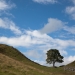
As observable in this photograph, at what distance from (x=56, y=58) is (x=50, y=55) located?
3723 mm

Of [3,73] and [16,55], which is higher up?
[16,55]

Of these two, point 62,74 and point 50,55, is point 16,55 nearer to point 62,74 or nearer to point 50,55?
point 50,55

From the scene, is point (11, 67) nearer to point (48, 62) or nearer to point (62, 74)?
point (62, 74)

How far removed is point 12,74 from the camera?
55938 millimetres

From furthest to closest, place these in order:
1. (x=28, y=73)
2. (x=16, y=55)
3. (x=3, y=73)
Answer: (x=16, y=55), (x=28, y=73), (x=3, y=73)

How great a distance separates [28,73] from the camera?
59.8 m

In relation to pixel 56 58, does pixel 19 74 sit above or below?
below

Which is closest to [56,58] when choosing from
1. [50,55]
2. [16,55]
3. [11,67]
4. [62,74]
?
[50,55]

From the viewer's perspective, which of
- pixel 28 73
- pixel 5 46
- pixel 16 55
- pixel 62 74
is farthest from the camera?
pixel 5 46

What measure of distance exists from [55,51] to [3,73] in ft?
193

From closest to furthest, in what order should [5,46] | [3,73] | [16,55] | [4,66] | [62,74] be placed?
1. [3,73]
2. [4,66]
3. [62,74]
4. [16,55]
5. [5,46]

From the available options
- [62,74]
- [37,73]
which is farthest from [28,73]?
[62,74]

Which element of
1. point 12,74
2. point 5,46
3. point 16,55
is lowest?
point 12,74

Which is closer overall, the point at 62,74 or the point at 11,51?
the point at 62,74
